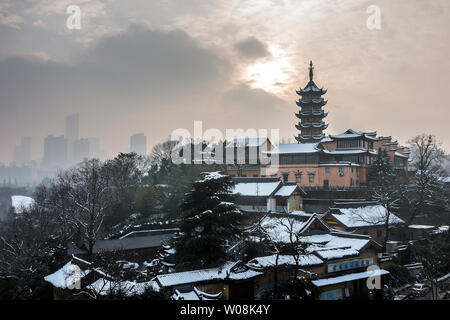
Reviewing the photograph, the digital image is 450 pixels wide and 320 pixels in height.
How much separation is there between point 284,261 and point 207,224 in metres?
3.71

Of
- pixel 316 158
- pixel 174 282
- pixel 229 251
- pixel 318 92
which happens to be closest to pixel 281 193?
pixel 316 158

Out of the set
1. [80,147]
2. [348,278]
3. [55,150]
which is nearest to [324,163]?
[348,278]

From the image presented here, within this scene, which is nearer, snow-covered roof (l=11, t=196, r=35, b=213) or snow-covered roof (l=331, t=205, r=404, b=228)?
snow-covered roof (l=331, t=205, r=404, b=228)

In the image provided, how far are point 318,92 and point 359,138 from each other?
11.4 meters

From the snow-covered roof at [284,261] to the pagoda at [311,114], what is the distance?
94.5 ft

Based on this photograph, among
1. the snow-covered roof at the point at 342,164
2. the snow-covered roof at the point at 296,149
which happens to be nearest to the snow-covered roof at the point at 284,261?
the snow-covered roof at the point at 342,164

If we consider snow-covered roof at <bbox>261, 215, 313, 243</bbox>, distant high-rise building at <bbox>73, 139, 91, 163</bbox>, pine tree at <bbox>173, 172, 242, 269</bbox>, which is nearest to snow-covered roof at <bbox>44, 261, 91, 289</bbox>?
pine tree at <bbox>173, 172, 242, 269</bbox>

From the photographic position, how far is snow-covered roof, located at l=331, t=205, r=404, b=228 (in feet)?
69.3

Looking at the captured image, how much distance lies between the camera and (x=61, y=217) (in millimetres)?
26625

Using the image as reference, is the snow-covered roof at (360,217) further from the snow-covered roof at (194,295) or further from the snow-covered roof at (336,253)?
the snow-covered roof at (194,295)

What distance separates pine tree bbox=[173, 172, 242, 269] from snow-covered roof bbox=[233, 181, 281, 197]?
10587mm

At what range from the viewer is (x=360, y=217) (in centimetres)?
2162

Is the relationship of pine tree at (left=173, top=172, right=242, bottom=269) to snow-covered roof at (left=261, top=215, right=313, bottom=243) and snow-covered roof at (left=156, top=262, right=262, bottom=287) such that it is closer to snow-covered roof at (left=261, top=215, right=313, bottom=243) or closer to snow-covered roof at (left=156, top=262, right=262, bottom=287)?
snow-covered roof at (left=156, top=262, right=262, bottom=287)
